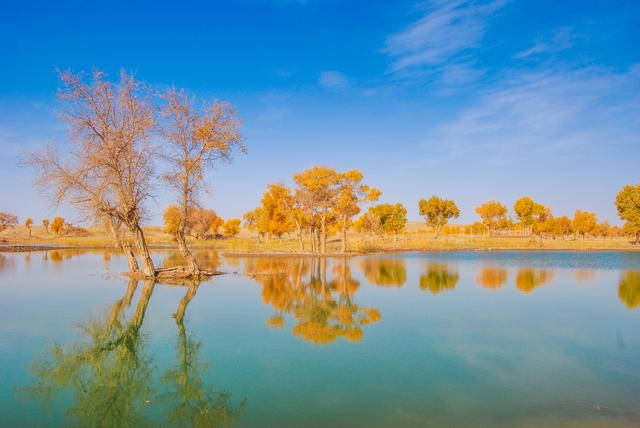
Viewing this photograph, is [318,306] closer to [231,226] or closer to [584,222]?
[231,226]

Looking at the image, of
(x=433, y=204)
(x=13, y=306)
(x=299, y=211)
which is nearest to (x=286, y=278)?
(x=13, y=306)

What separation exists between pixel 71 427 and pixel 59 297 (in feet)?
47.2

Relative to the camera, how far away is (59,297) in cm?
1914

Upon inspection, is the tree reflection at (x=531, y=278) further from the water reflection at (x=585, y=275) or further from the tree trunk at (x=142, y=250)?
the tree trunk at (x=142, y=250)

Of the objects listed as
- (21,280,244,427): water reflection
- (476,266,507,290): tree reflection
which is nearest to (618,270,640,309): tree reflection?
(476,266,507,290): tree reflection

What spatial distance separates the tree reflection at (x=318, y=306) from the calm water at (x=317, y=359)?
11 cm

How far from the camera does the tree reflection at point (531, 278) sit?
2367 centimetres

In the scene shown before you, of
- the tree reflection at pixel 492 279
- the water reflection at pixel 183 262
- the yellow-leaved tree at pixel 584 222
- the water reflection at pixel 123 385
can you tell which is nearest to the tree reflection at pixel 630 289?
the tree reflection at pixel 492 279

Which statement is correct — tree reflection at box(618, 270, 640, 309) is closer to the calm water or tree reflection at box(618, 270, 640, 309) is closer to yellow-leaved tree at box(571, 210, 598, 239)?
the calm water

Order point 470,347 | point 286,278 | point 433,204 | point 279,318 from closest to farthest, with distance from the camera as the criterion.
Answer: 1. point 470,347
2. point 279,318
3. point 286,278
4. point 433,204

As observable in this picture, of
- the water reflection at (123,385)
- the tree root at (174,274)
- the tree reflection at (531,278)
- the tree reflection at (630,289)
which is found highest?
the tree root at (174,274)

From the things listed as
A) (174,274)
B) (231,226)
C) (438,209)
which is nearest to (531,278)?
(174,274)

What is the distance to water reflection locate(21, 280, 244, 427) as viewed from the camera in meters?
7.23

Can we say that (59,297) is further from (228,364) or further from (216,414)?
(216,414)
